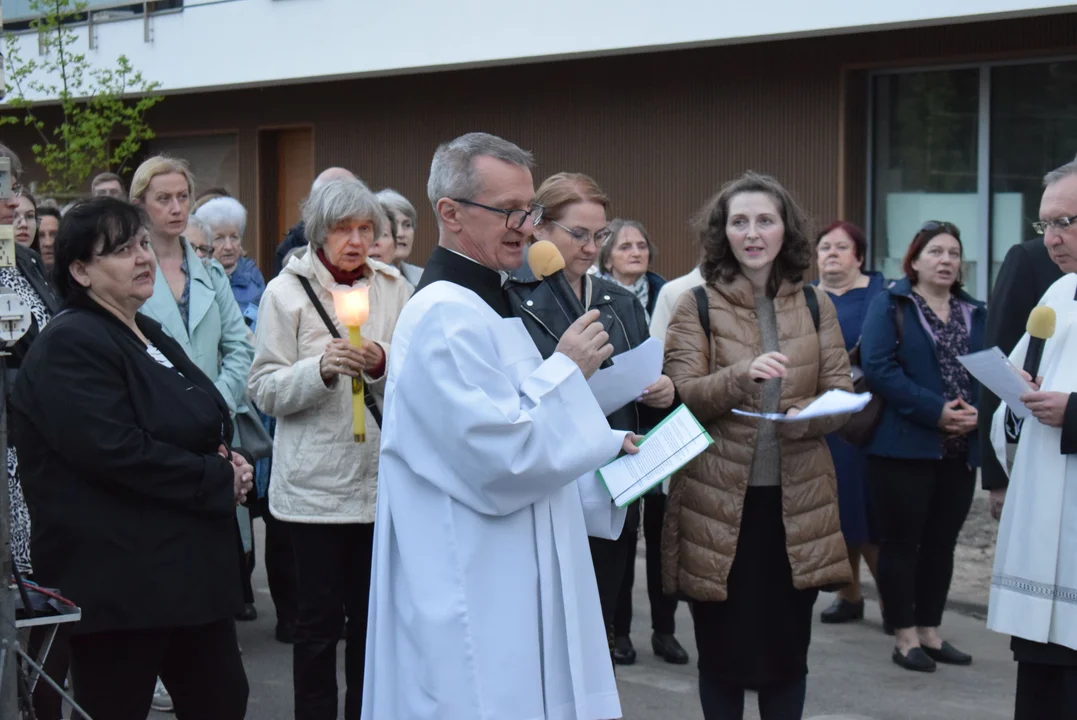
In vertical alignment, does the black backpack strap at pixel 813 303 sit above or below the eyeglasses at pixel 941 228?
below

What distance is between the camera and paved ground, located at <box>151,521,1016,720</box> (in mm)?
5734

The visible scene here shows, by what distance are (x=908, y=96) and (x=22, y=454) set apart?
31.9 ft

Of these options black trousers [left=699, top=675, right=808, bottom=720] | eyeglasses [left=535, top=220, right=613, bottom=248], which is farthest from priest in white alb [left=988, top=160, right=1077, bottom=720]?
eyeglasses [left=535, top=220, right=613, bottom=248]

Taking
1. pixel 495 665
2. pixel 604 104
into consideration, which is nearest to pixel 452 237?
pixel 495 665

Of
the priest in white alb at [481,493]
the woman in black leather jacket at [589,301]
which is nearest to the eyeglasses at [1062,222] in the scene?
the woman in black leather jacket at [589,301]

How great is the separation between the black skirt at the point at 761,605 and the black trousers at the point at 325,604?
1376 mm

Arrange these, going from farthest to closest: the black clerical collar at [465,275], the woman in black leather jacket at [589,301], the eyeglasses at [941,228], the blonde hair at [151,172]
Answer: the eyeglasses at [941,228], the blonde hair at [151,172], the woman in black leather jacket at [589,301], the black clerical collar at [465,275]

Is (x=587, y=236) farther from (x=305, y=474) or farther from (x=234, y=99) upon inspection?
(x=234, y=99)

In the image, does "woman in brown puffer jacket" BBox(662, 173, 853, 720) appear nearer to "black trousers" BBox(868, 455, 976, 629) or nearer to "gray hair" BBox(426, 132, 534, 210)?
"gray hair" BBox(426, 132, 534, 210)

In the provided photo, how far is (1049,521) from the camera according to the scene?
411 centimetres

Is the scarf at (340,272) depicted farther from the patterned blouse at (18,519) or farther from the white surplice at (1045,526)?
the white surplice at (1045,526)

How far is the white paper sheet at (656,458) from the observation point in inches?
145

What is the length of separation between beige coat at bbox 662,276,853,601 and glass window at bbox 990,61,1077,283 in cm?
706

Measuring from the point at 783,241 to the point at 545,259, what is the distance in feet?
4.11
